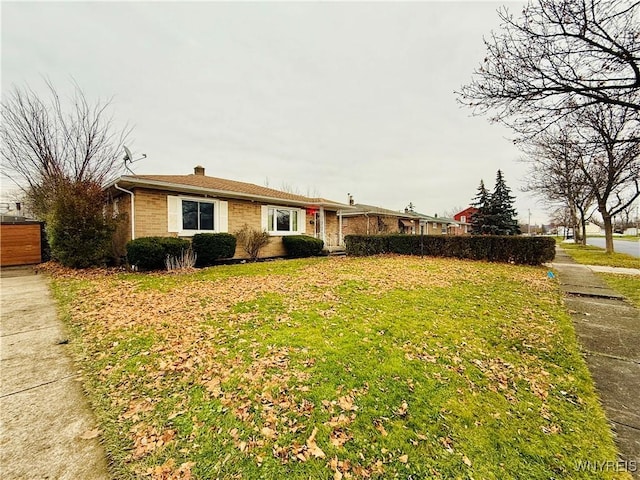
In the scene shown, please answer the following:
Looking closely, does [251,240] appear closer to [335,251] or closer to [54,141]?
[335,251]

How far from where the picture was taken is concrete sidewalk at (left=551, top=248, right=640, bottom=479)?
238 cm

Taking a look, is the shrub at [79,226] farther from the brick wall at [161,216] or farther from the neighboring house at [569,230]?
the neighboring house at [569,230]

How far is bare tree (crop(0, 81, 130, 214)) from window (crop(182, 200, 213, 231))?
182 inches

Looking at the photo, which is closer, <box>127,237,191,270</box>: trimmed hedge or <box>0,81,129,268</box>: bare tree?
<box>127,237,191,270</box>: trimmed hedge

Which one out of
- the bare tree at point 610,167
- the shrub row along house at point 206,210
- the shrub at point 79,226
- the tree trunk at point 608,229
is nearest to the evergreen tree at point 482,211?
the bare tree at point 610,167

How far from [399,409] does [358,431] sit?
1.67 feet

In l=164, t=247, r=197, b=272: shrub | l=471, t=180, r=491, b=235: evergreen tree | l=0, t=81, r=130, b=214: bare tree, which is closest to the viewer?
l=164, t=247, r=197, b=272: shrub

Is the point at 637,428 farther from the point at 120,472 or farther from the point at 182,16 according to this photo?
the point at 182,16

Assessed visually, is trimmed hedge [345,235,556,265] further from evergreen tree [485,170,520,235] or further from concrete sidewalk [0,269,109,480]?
evergreen tree [485,170,520,235]

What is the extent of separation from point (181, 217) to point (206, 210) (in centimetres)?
120

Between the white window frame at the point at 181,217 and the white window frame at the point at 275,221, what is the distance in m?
2.26

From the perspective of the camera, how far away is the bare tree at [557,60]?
507cm

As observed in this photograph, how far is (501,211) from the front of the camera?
2634 centimetres

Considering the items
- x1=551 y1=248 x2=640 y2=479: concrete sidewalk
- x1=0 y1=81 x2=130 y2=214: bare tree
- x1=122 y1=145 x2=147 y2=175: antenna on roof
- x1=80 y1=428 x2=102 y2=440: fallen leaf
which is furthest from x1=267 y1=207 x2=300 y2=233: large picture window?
x1=80 y1=428 x2=102 y2=440: fallen leaf
